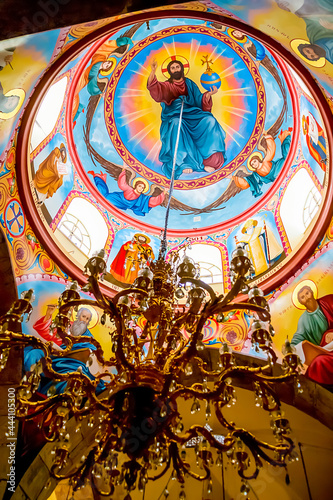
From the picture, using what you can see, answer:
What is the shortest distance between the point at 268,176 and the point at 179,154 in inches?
102

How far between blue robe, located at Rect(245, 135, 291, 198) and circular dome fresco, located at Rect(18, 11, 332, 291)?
3cm

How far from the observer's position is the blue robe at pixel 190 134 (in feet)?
33.2

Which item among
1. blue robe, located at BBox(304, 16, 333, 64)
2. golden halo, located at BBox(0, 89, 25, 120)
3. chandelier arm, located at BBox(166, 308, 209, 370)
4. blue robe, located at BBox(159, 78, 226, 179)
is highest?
blue robe, located at BBox(159, 78, 226, 179)

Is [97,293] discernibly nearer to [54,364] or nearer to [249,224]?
[54,364]

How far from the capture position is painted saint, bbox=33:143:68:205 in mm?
8133

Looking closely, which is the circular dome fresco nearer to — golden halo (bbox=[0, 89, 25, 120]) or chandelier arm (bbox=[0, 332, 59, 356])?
golden halo (bbox=[0, 89, 25, 120])

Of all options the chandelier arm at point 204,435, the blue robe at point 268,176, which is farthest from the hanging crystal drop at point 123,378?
the blue robe at point 268,176

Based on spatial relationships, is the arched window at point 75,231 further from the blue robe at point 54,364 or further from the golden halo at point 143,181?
the blue robe at point 54,364

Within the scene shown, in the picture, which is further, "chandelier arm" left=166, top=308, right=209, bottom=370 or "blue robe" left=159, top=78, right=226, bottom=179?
"blue robe" left=159, top=78, right=226, bottom=179

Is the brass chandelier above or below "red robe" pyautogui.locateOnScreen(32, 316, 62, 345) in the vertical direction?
below

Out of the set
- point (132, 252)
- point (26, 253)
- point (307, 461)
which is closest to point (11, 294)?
point (26, 253)

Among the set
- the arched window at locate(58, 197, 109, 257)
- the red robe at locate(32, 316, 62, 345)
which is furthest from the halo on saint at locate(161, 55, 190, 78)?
the red robe at locate(32, 316, 62, 345)

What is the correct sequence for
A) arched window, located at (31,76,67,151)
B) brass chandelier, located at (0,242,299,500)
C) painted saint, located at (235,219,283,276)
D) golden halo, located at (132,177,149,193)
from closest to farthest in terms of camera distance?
brass chandelier, located at (0,242,299,500) < arched window, located at (31,76,67,151) < painted saint, located at (235,219,283,276) < golden halo, located at (132,177,149,193)

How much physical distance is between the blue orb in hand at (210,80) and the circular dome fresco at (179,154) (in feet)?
0.08
